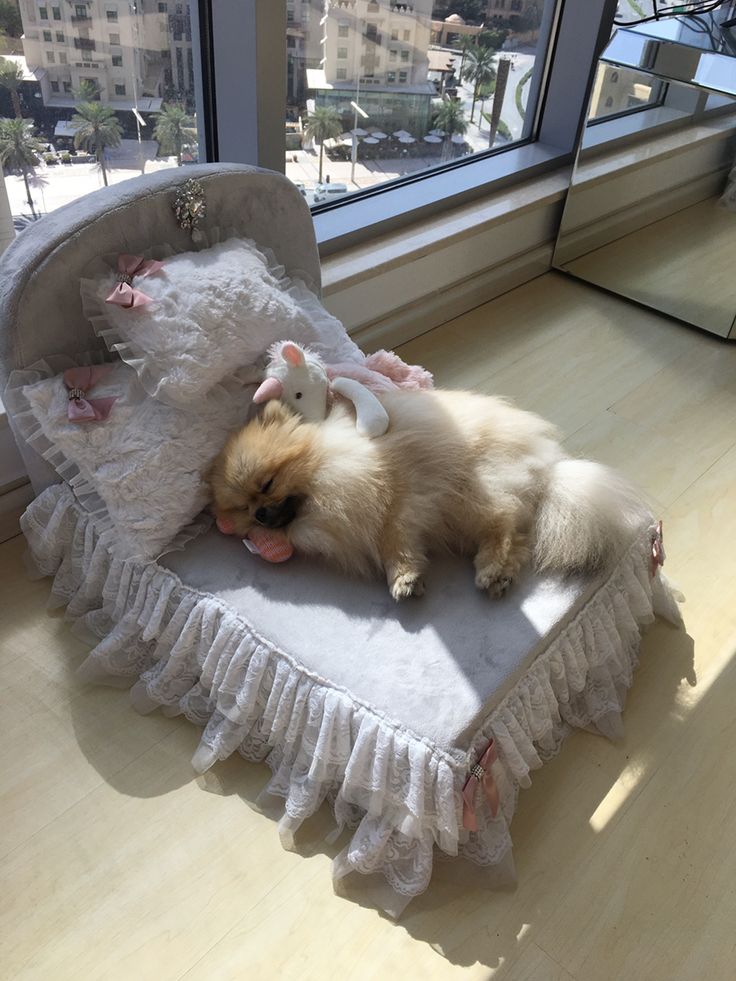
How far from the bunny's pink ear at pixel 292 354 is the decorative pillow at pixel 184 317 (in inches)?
2.7

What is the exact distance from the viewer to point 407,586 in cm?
129

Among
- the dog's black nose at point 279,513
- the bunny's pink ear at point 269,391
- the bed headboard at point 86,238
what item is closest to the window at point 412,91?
the bed headboard at point 86,238

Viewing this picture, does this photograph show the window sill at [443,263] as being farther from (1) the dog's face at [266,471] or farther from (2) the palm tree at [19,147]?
(1) the dog's face at [266,471]

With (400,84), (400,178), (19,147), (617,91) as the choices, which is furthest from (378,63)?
(19,147)

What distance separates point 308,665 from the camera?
1.22 metres

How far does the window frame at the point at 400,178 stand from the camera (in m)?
1.75

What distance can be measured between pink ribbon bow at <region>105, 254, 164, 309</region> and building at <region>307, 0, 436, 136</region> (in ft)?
2.82

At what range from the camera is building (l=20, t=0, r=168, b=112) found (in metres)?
1.53

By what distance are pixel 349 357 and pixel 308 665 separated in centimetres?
62

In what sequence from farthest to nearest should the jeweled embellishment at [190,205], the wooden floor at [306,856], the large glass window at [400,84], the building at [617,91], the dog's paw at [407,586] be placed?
the building at [617,91], the large glass window at [400,84], the jeweled embellishment at [190,205], the dog's paw at [407,586], the wooden floor at [306,856]

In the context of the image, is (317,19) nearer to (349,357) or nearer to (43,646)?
(349,357)

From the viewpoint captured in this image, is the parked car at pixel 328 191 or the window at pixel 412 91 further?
the parked car at pixel 328 191

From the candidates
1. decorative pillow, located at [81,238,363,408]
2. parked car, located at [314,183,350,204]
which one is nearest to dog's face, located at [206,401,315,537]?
decorative pillow, located at [81,238,363,408]

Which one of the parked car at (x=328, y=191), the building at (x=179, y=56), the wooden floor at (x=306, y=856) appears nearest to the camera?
the wooden floor at (x=306, y=856)
